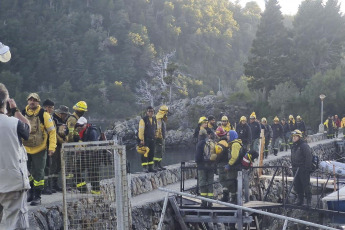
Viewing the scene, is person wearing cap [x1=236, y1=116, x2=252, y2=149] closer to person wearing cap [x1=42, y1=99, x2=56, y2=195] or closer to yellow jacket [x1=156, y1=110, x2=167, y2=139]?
yellow jacket [x1=156, y1=110, x2=167, y2=139]

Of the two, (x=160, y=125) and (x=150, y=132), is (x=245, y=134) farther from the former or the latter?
(x=150, y=132)

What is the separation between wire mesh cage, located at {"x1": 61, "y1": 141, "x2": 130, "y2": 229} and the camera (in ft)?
20.6

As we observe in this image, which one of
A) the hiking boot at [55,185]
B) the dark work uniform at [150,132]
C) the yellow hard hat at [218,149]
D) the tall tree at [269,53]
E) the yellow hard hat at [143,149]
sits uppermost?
the tall tree at [269,53]

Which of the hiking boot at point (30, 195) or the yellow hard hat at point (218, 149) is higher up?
the yellow hard hat at point (218, 149)

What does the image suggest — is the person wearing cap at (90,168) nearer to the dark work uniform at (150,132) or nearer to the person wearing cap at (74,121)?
the person wearing cap at (74,121)

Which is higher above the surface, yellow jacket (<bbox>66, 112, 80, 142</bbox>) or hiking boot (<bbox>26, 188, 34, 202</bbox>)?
yellow jacket (<bbox>66, 112, 80, 142</bbox>)

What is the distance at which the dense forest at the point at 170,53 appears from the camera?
54.3 meters

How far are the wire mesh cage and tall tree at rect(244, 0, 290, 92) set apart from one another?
4613cm

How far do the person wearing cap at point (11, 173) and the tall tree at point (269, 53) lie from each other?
5000 centimetres

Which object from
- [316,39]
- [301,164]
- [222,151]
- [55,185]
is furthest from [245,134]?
[316,39]

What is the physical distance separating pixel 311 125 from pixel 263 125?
99.3 ft

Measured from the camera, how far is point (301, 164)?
11703 mm

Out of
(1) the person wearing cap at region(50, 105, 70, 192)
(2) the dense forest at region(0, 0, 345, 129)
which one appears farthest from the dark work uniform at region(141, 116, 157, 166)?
(2) the dense forest at region(0, 0, 345, 129)

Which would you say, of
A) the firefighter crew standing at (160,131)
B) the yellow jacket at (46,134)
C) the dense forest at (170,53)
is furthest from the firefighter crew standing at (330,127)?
the yellow jacket at (46,134)
